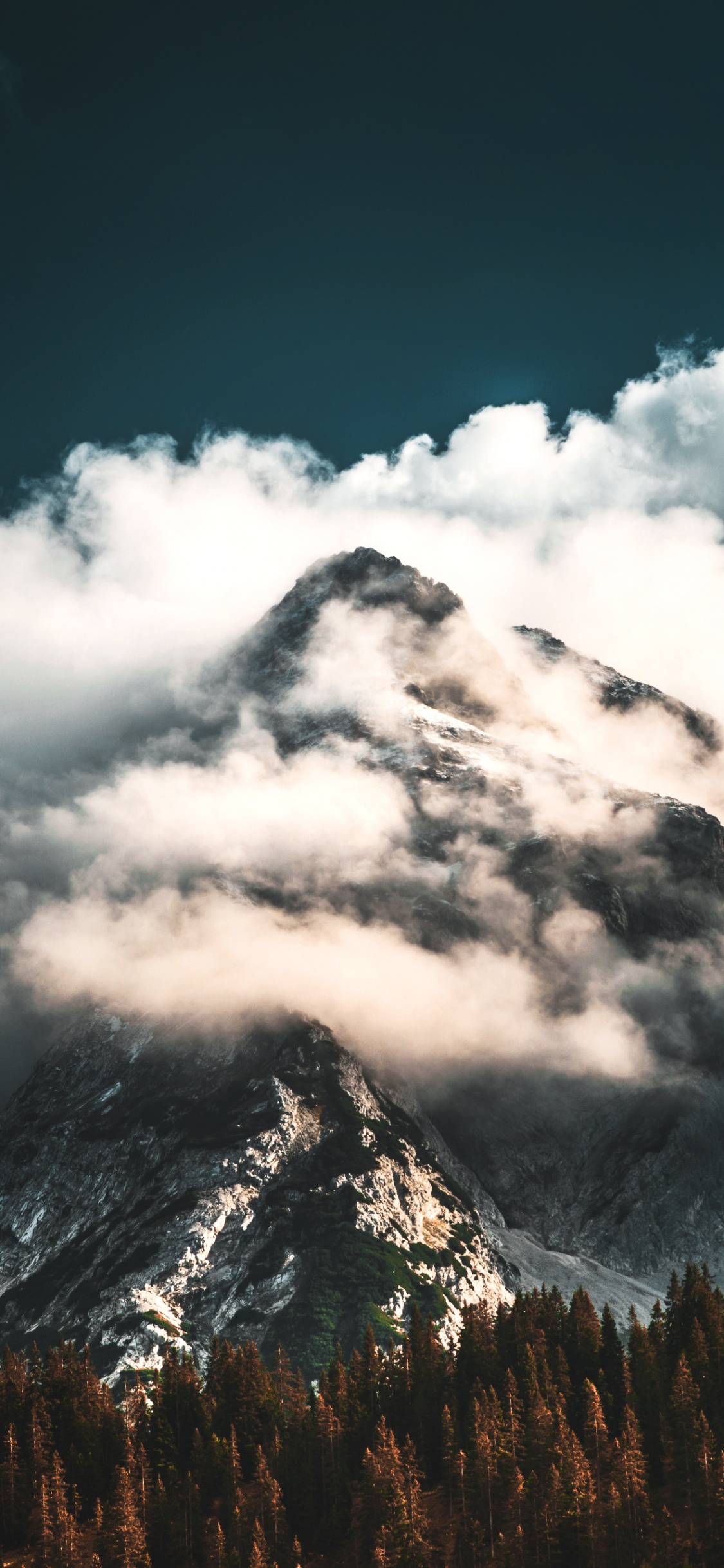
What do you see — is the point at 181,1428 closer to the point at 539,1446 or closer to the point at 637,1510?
the point at 539,1446

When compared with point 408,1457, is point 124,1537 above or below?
below

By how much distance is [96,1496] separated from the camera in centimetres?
15212

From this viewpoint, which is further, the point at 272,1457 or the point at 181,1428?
the point at 181,1428

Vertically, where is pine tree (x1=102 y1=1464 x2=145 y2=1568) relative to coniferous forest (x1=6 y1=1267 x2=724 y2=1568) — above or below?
below

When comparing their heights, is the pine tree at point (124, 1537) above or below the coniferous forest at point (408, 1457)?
below

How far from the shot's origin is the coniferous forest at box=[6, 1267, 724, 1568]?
128 meters

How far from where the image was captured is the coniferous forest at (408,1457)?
127875 mm

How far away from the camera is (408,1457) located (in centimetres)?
15438

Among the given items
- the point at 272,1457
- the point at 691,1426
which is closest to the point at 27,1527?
the point at 272,1457

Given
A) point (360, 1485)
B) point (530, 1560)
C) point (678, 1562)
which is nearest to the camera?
point (678, 1562)

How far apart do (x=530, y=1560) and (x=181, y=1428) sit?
215 ft

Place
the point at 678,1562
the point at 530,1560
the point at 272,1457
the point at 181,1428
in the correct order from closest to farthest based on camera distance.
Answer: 1. the point at 678,1562
2. the point at 530,1560
3. the point at 272,1457
4. the point at 181,1428

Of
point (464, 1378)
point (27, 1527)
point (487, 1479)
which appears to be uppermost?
point (464, 1378)

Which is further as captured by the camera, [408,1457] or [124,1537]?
[408,1457]
